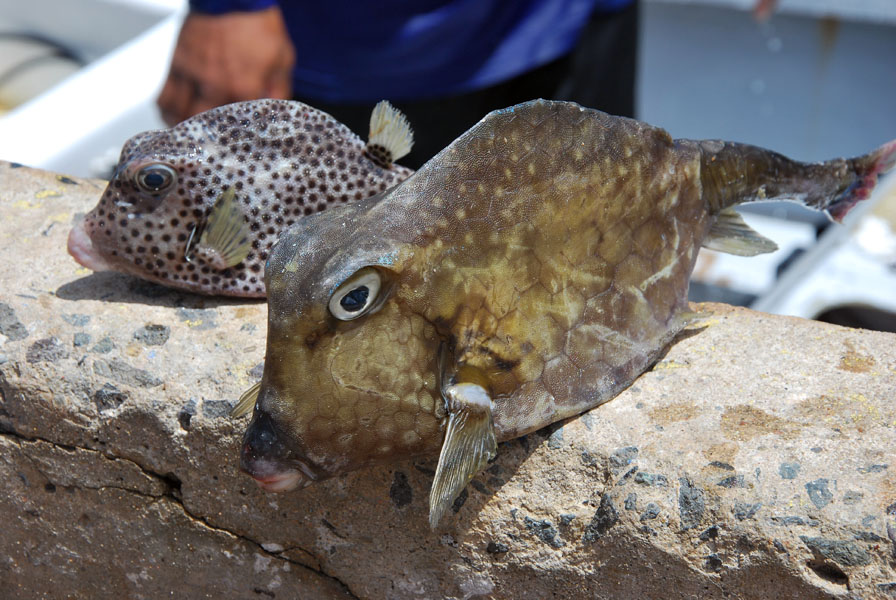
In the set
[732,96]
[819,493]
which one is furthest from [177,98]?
[732,96]

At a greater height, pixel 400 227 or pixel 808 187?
pixel 808 187

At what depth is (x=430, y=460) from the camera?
1.33 metres

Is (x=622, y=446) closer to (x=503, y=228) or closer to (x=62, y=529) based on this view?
(x=503, y=228)

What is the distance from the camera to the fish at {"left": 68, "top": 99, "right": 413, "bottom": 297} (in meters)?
1.46

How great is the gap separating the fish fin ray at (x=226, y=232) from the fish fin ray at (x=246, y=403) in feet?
0.82

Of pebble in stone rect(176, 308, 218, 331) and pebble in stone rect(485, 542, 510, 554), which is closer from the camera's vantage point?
pebble in stone rect(485, 542, 510, 554)

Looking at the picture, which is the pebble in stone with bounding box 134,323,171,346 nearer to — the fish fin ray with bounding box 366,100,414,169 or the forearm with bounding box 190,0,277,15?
the fish fin ray with bounding box 366,100,414,169

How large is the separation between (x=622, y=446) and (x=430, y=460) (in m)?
0.27

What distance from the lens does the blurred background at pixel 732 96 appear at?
9.98 feet

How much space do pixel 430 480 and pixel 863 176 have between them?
86 centimetres

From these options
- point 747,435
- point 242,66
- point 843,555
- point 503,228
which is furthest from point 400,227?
point 242,66

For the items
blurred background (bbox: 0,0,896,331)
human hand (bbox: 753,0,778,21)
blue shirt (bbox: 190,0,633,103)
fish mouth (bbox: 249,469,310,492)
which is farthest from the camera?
human hand (bbox: 753,0,778,21)

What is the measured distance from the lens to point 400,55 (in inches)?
101

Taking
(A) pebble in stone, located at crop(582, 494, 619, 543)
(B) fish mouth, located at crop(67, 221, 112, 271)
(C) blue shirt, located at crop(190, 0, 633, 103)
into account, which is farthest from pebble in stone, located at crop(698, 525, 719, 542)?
(C) blue shirt, located at crop(190, 0, 633, 103)
